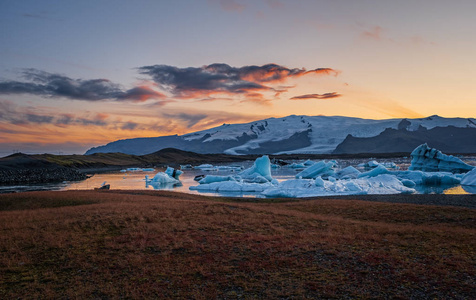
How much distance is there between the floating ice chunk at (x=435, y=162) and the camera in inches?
2527

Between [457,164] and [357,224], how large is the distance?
60.2m

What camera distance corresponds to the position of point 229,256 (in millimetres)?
11234

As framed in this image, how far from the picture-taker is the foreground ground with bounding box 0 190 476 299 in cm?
849

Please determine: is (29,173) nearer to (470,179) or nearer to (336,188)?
(336,188)

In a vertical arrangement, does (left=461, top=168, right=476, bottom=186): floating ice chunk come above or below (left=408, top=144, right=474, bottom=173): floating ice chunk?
below

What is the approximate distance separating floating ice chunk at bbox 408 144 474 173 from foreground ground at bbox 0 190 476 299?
54045mm

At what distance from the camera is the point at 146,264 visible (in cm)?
1048

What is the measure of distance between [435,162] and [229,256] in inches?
2766

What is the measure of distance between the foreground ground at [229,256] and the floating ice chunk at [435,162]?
54.0 meters

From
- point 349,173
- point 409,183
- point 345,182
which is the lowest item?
point 409,183

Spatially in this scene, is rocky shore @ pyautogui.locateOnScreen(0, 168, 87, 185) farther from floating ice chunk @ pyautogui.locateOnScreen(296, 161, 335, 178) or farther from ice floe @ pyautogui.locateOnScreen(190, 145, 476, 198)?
floating ice chunk @ pyautogui.locateOnScreen(296, 161, 335, 178)

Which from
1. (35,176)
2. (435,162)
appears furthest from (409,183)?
(35,176)

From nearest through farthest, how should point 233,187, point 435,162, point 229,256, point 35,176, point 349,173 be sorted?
point 229,256, point 233,187, point 35,176, point 349,173, point 435,162

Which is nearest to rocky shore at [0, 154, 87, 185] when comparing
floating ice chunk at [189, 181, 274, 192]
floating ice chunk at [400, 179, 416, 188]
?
floating ice chunk at [189, 181, 274, 192]
